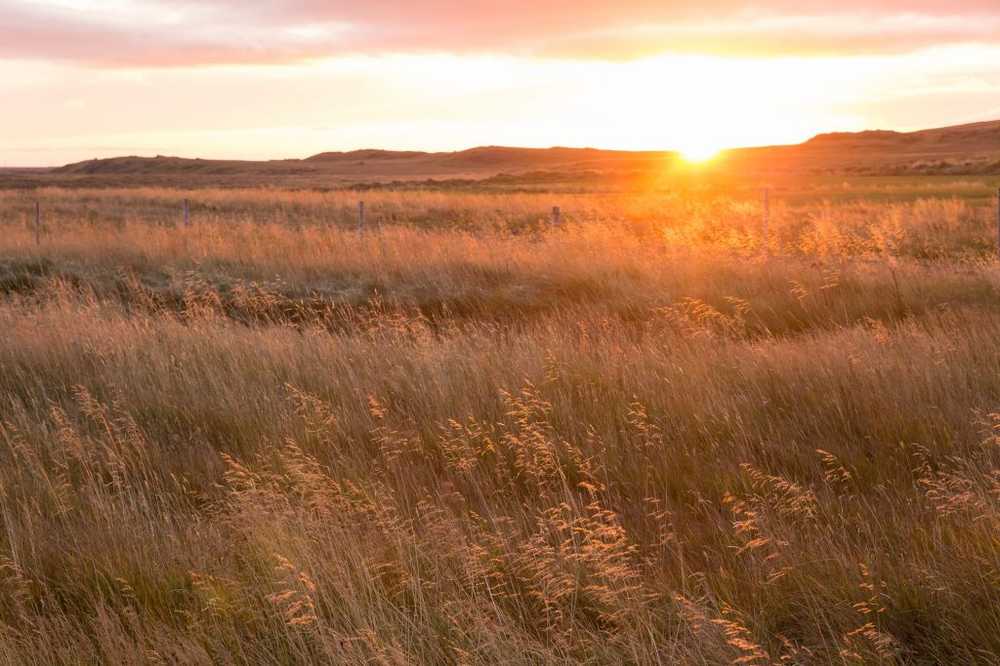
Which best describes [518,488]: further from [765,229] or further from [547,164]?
[547,164]

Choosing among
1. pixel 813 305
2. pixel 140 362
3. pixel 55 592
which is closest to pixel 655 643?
pixel 55 592

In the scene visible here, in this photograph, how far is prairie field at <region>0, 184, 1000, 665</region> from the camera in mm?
3324

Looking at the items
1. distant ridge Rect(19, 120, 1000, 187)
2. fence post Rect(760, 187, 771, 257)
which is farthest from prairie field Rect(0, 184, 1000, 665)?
distant ridge Rect(19, 120, 1000, 187)

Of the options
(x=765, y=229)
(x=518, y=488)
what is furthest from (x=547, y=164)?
(x=518, y=488)

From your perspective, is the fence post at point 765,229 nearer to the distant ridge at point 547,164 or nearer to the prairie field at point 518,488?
the prairie field at point 518,488

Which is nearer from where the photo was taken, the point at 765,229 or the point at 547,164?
the point at 765,229

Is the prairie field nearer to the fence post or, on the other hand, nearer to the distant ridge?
the fence post

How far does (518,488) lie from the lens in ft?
15.8

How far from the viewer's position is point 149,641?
335 centimetres

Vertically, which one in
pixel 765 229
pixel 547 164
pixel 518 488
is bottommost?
pixel 518 488

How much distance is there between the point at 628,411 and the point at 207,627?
303cm

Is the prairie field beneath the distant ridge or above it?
beneath

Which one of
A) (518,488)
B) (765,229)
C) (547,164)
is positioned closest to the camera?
(518,488)

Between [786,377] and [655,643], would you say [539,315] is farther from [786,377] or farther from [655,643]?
[655,643]
